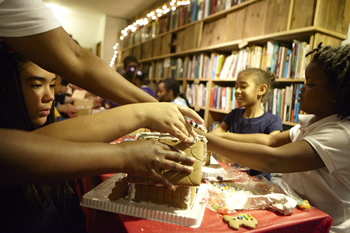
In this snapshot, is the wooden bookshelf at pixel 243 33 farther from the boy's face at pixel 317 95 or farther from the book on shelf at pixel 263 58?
the boy's face at pixel 317 95

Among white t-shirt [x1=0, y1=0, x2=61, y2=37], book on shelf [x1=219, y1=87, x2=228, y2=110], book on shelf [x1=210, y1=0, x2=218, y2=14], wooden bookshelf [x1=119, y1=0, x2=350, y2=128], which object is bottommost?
book on shelf [x1=219, y1=87, x2=228, y2=110]

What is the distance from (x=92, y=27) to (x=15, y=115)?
6977 millimetres

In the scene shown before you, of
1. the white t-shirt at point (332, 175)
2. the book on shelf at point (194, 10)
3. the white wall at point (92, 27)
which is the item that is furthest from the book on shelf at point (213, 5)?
the white wall at point (92, 27)

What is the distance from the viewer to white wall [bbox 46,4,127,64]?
617 cm

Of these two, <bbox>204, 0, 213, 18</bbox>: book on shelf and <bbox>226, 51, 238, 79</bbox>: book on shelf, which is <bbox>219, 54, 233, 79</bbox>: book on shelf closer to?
<bbox>226, 51, 238, 79</bbox>: book on shelf

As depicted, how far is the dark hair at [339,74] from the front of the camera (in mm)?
1015

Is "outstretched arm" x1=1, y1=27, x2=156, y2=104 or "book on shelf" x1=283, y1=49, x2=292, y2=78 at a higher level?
"book on shelf" x1=283, y1=49, x2=292, y2=78

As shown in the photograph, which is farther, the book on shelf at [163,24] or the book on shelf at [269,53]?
the book on shelf at [163,24]

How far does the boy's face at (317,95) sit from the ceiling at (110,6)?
4.39 metres

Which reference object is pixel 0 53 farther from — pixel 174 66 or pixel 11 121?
pixel 174 66

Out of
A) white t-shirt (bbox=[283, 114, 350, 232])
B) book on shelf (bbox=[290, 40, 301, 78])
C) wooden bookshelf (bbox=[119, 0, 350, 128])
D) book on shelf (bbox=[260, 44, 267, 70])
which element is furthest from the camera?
book on shelf (bbox=[260, 44, 267, 70])

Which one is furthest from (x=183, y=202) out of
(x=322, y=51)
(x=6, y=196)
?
(x=322, y=51)

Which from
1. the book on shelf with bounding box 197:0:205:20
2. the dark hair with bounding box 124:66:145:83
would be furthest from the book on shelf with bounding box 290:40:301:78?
the dark hair with bounding box 124:66:145:83

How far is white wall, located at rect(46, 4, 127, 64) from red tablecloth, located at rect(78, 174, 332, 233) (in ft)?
18.9
